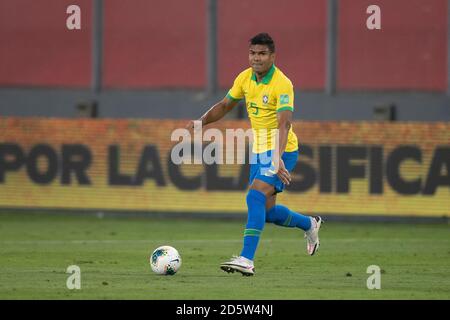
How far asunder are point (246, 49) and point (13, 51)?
4465mm

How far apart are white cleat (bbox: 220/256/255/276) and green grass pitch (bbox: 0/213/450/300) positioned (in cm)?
8

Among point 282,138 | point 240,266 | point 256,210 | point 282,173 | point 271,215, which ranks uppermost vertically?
point 282,138

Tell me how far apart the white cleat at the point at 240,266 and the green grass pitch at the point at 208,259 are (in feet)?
0.27

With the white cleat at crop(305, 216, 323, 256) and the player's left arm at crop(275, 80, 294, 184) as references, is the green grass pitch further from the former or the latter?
the player's left arm at crop(275, 80, 294, 184)

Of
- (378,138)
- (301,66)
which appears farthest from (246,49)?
(378,138)

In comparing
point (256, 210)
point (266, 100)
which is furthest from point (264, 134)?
point (256, 210)

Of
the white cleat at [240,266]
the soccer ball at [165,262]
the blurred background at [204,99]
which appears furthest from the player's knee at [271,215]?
the blurred background at [204,99]

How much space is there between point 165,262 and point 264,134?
1.64 m

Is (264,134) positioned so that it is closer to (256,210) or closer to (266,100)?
(266,100)

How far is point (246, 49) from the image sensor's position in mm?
22656

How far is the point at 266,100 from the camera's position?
12.1m

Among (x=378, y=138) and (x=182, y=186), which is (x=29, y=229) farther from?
(x=378, y=138)

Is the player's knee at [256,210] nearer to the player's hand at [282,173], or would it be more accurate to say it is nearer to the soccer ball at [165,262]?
the player's hand at [282,173]

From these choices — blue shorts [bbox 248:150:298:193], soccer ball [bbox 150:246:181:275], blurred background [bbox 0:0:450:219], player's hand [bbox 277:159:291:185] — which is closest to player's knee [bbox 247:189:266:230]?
blue shorts [bbox 248:150:298:193]
